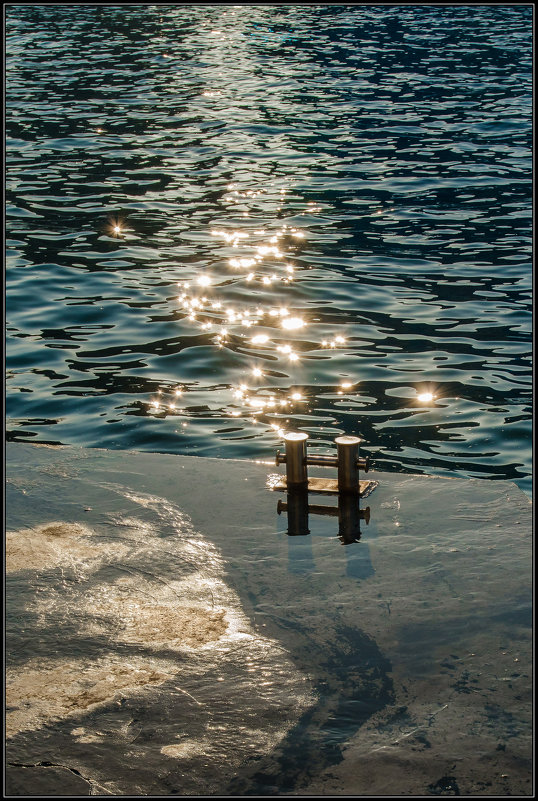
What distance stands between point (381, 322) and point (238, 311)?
68.0 inches

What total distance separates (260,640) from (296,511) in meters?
1.44

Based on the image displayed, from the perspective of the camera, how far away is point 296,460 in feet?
19.2

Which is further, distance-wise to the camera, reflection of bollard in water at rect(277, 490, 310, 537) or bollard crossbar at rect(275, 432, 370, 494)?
bollard crossbar at rect(275, 432, 370, 494)

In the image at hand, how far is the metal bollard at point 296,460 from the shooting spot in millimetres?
5762

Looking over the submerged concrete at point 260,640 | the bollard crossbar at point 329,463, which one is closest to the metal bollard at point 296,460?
the bollard crossbar at point 329,463

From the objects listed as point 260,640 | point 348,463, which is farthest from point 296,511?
point 260,640

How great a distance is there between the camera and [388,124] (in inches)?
806

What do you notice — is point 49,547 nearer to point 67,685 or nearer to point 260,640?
point 67,685

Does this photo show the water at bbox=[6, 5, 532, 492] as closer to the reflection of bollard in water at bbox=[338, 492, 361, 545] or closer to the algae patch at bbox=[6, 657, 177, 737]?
the reflection of bollard in water at bbox=[338, 492, 361, 545]

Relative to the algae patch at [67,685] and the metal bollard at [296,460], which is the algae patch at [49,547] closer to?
the algae patch at [67,685]

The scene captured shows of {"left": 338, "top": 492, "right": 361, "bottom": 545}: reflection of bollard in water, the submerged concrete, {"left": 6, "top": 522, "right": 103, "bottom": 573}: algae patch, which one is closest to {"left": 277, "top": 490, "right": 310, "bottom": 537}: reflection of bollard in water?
the submerged concrete

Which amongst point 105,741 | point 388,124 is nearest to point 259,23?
point 388,124

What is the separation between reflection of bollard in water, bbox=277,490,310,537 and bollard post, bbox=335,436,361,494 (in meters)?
0.25

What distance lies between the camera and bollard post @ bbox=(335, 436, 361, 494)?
5.66m
